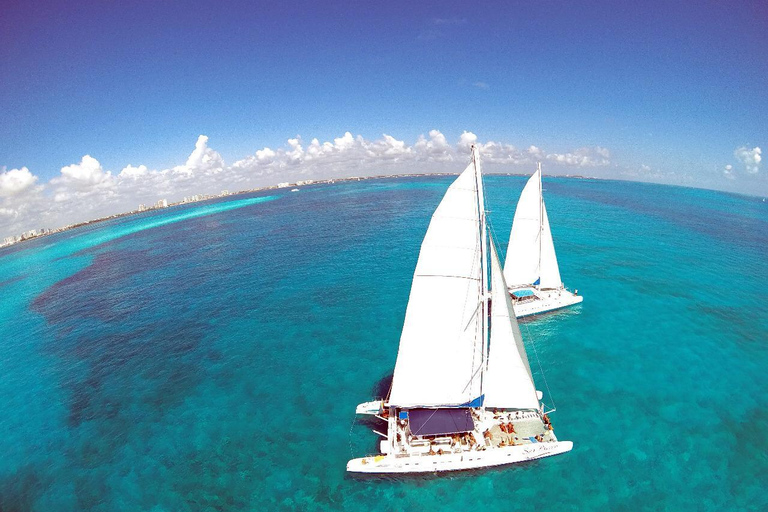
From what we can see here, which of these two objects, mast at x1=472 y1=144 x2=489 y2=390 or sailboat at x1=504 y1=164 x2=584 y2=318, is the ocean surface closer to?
sailboat at x1=504 y1=164 x2=584 y2=318

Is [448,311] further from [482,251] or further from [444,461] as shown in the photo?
[444,461]

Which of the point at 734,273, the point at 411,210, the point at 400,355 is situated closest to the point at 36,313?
the point at 400,355

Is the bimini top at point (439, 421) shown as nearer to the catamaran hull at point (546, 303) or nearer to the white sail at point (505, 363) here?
the white sail at point (505, 363)

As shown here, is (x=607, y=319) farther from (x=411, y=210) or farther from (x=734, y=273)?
(x=411, y=210)

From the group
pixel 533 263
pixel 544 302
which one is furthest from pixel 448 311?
pixel 544 302

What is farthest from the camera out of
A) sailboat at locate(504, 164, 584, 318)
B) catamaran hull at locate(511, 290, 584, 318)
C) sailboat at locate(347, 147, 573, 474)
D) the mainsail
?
catamaran hull at locate(511, 290, 584, 318)

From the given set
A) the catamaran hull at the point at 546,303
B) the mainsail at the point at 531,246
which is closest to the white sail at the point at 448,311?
the catamaran hull at the point at 546,303

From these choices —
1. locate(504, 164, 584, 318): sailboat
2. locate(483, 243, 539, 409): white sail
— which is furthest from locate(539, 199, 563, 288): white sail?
locate(483, 243, 539, 409): white sail
